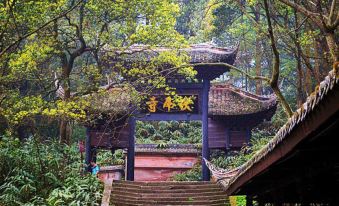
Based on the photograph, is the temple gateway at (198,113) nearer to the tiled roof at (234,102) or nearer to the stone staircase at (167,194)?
the tiled roof at (234,102)

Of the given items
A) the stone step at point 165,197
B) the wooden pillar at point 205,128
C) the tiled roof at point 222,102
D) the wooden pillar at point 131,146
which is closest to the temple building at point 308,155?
the stone step at point 165,197

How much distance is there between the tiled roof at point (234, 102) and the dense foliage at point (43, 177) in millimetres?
6368

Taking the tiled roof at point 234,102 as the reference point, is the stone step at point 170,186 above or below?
below

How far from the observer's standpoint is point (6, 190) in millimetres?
10578

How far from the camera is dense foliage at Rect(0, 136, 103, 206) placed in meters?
10.7

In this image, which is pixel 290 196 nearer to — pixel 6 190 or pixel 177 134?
pixel 6 190

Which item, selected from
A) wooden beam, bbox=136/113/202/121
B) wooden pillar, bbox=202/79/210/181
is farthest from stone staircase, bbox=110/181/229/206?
wooden beam, bbox=136/113/202/121

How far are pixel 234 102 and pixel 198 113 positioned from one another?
2.03 m

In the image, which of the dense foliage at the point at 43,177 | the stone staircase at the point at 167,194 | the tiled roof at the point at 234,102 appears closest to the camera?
the dense foliage at the point at 43,177

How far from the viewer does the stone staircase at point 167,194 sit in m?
13.2

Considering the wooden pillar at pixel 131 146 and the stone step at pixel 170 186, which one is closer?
the stone step at pixel 170 186

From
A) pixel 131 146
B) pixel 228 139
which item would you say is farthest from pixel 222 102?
pixel 131 146

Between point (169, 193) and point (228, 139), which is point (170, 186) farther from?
point (228, 139)

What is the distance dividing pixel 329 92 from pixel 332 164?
4.61ft
